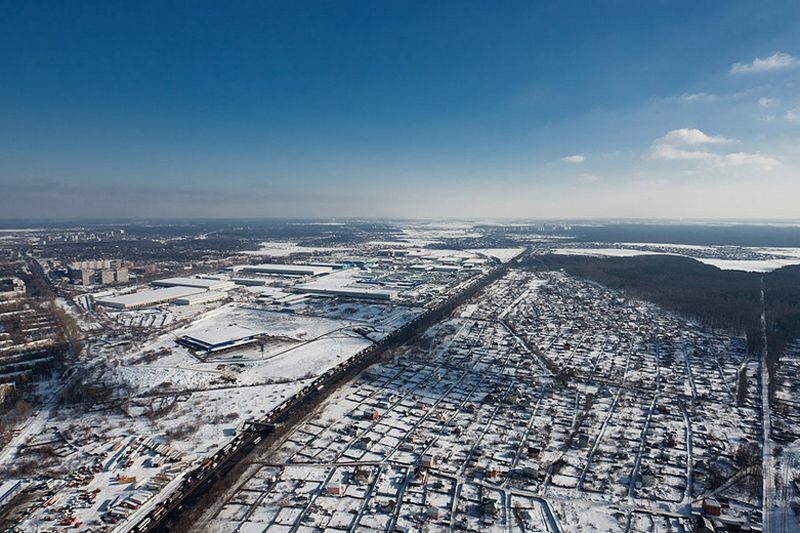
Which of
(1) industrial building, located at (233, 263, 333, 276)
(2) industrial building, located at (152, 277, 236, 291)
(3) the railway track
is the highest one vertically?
(1) industrial building, located at (233, 263, 333, 276)

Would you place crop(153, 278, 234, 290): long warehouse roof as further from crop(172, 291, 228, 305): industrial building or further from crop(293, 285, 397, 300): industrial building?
crop(293, 285, 397, 300): industrial building

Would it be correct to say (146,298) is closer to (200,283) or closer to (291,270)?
(200,283)

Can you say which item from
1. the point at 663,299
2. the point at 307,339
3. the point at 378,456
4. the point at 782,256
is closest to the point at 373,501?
the point at 378,456

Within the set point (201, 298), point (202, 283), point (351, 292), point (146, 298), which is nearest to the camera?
point (146, 298)

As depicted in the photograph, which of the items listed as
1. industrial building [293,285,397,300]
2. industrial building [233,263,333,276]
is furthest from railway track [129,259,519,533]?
industrial building [233,263,333,276]

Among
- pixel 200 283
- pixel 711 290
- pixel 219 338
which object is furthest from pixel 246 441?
pixel 711 290

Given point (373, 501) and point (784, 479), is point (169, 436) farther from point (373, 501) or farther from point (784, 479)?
point (784, 479)
